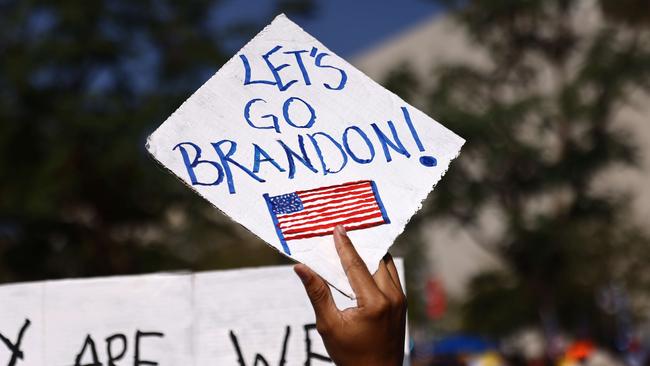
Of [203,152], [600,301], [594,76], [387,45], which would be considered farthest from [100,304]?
[387,45]

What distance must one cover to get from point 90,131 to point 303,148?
53.4 feet

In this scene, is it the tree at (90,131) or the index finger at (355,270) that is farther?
the tree at (90,131)

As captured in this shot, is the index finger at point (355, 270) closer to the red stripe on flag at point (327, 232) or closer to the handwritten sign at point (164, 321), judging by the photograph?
the red stripe on flag at point (327, 232)

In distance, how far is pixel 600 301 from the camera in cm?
2309

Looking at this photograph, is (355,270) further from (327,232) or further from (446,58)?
(446,58)

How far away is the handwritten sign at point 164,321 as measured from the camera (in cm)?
336

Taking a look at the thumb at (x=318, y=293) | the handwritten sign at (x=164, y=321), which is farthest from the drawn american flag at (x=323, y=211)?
the handwritten sign at (x=164, y=321)

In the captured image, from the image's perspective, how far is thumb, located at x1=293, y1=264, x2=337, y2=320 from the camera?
203 centimetres

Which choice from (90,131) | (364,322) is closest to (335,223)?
(364,322)

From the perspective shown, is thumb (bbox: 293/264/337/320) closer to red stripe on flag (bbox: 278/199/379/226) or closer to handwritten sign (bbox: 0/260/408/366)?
red stripe on flag (bbox: 278/199/379/226)

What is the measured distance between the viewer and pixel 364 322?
6.43ft

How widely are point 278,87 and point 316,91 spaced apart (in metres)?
0.09

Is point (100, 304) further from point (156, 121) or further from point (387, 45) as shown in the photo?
point (387, 45)

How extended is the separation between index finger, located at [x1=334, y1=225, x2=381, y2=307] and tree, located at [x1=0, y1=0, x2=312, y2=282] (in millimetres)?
15495
